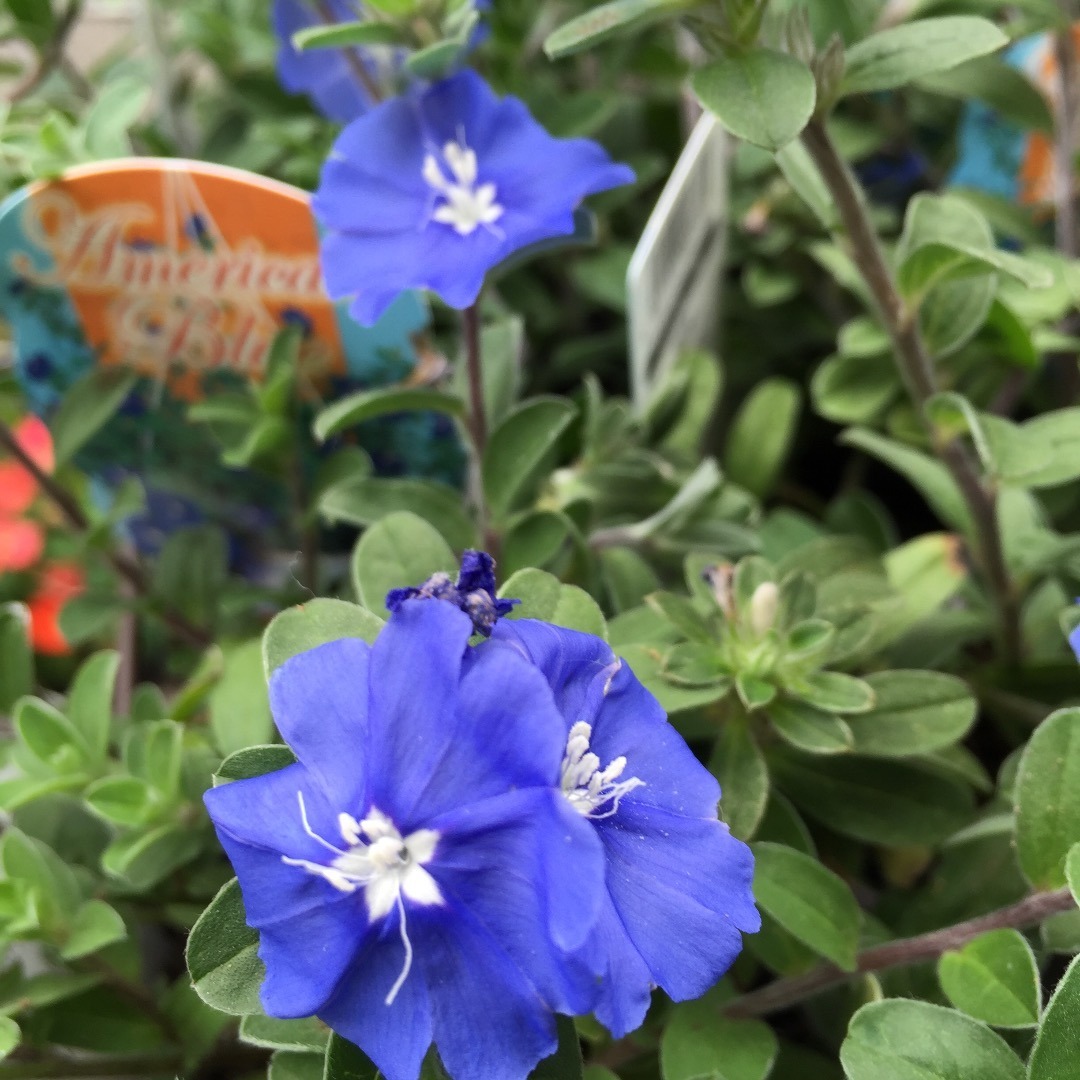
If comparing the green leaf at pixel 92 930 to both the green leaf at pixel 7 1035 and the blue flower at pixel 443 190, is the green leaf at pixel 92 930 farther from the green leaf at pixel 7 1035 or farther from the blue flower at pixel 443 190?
the blue flower at pixel 443 190

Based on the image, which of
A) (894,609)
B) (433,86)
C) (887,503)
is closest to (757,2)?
(433,86)

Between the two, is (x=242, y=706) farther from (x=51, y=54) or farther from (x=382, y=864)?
(x=51, y=54)

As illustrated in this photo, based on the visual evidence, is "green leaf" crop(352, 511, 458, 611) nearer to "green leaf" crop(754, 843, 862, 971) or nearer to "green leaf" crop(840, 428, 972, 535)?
"green leaf" crop(754, 843, 862, 971)

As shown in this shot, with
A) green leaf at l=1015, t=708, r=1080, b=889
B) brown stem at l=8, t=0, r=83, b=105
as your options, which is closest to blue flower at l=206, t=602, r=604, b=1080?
green leaf at l=1015, t=708, r=1080, b=889

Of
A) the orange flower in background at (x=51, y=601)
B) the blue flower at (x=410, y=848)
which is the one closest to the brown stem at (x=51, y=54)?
the orange flower in background at (x=51, y=601)

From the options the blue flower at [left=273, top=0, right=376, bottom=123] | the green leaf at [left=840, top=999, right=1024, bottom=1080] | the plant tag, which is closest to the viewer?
the green leaf at [left=840, top=999, right=1024, bottom=1080]
